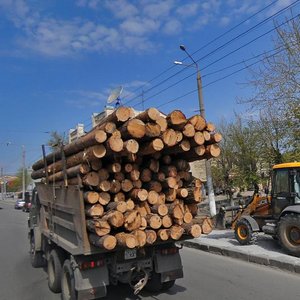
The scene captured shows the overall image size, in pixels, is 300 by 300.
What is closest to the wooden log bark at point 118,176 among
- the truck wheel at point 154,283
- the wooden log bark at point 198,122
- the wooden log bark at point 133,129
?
the wooden log bark at point 133,129

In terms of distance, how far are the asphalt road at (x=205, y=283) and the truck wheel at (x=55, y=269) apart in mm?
143

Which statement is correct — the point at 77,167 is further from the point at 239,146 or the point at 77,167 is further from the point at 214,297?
the point at 239,146

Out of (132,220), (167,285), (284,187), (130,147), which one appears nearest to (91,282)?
(132,220)

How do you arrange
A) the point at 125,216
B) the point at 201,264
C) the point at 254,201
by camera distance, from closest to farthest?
the point at 125,216, the point at 201,264, the point at 254,201

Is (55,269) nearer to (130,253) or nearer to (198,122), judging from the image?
(130,253)

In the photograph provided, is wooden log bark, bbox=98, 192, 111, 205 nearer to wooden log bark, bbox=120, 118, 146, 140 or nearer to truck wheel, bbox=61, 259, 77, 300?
wooden log bark, bbox=120, 118, 146, 140

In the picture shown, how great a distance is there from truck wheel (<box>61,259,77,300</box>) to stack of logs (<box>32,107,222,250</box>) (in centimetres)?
84

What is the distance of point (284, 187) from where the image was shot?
444 inches

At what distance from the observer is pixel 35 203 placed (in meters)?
10.1

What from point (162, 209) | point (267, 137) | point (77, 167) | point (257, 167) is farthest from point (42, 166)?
point (257, 167)

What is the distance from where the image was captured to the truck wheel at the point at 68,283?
6.14 m

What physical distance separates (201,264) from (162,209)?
14.1ft

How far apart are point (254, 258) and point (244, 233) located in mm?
1936

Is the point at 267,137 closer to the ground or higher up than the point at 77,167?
higher up
